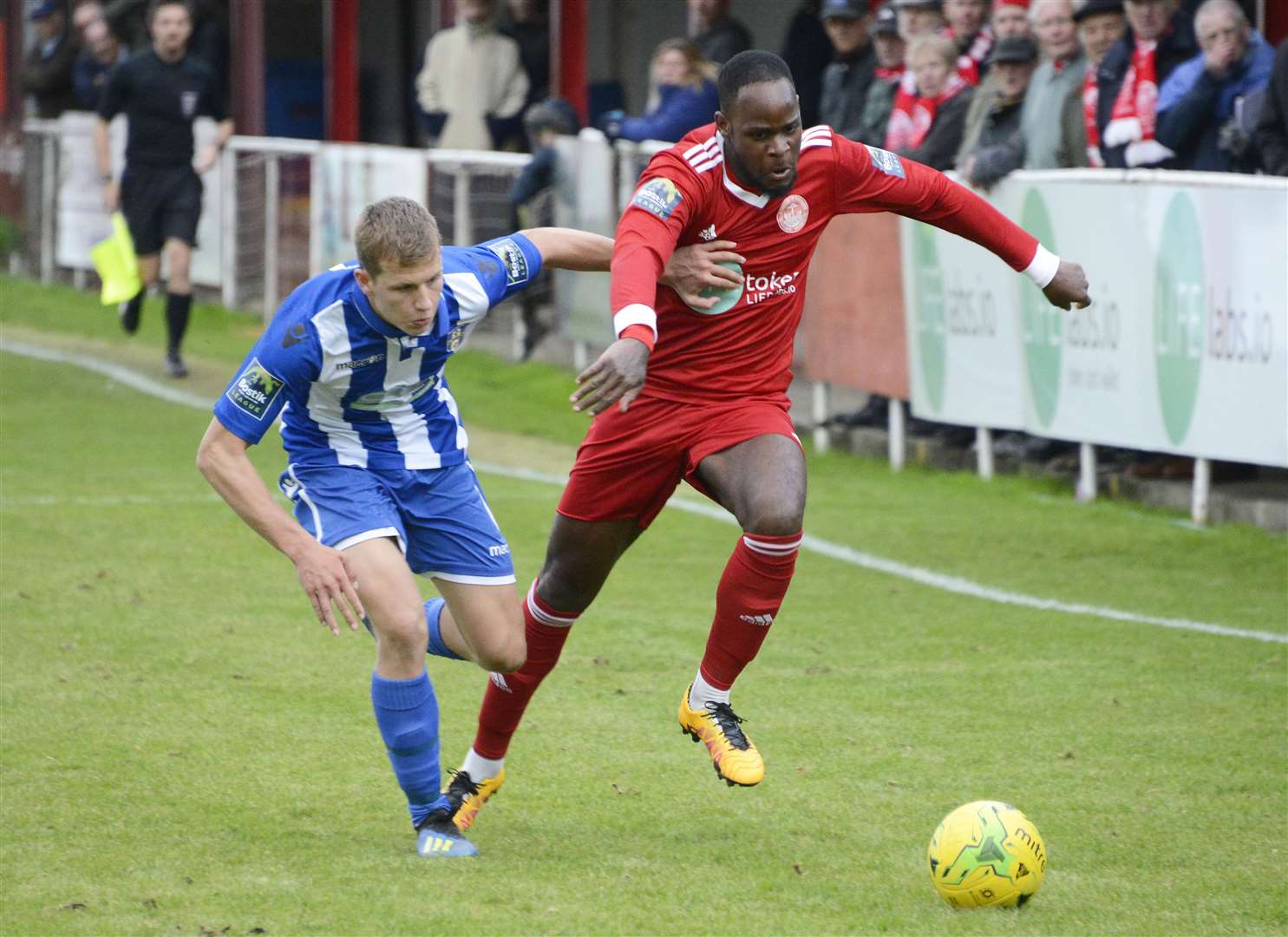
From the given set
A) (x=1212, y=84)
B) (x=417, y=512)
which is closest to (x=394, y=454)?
(x=417, y=512)

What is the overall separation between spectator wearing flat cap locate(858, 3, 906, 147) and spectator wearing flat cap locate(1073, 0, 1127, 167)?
150 cm

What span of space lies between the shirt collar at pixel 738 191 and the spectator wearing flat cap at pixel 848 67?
673 cm

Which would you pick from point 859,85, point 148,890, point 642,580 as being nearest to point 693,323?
point 148,890

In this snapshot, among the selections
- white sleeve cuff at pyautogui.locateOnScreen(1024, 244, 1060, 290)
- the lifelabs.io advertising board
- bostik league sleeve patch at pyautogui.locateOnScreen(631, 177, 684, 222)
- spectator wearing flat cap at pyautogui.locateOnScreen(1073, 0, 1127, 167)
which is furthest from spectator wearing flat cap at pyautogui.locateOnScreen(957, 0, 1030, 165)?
bostik league sleeve patch at pyautogui.locateOnScreen(631, 177, 684, 222)

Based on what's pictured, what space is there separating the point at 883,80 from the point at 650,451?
6893 mm

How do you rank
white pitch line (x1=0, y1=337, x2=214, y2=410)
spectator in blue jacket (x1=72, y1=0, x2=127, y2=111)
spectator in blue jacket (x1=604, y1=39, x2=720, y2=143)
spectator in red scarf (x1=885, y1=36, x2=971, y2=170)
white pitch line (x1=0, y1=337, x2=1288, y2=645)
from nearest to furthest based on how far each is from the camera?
1. white pitch line (x1=0, y1=337, x2=1288, y2=645)
2. spectator in red scarf (x1=885, y1=36, x2=971, y2=170)
3. spectator in blue jacket (x1=604, y1=39, x2=720, y2=143)
4. white pitch line (x1=0, y1=337, x2=214, y2=410)
5. spectator in blue jacket (x1=72, y1=0, x2=127, y2=111)

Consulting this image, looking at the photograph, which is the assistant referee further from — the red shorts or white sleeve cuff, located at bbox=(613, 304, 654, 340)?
white sleeve cuff, located at bbox=(613, 304, 654, 340)

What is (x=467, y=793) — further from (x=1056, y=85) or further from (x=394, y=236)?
(x=1056, y=85)

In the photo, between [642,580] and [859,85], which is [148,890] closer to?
[642,580]

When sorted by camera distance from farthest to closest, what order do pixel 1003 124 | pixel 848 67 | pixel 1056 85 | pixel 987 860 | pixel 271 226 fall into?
pixel 271 226, pixel 848 67, pixel 1003 124, pixel 1056 85, pixel 987 860

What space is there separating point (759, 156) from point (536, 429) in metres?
7.90

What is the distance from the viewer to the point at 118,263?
1331cm

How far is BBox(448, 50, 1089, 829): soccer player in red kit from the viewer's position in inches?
214

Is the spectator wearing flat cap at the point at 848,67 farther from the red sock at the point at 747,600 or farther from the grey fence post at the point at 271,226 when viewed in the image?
the red sock at the point at 747,600
